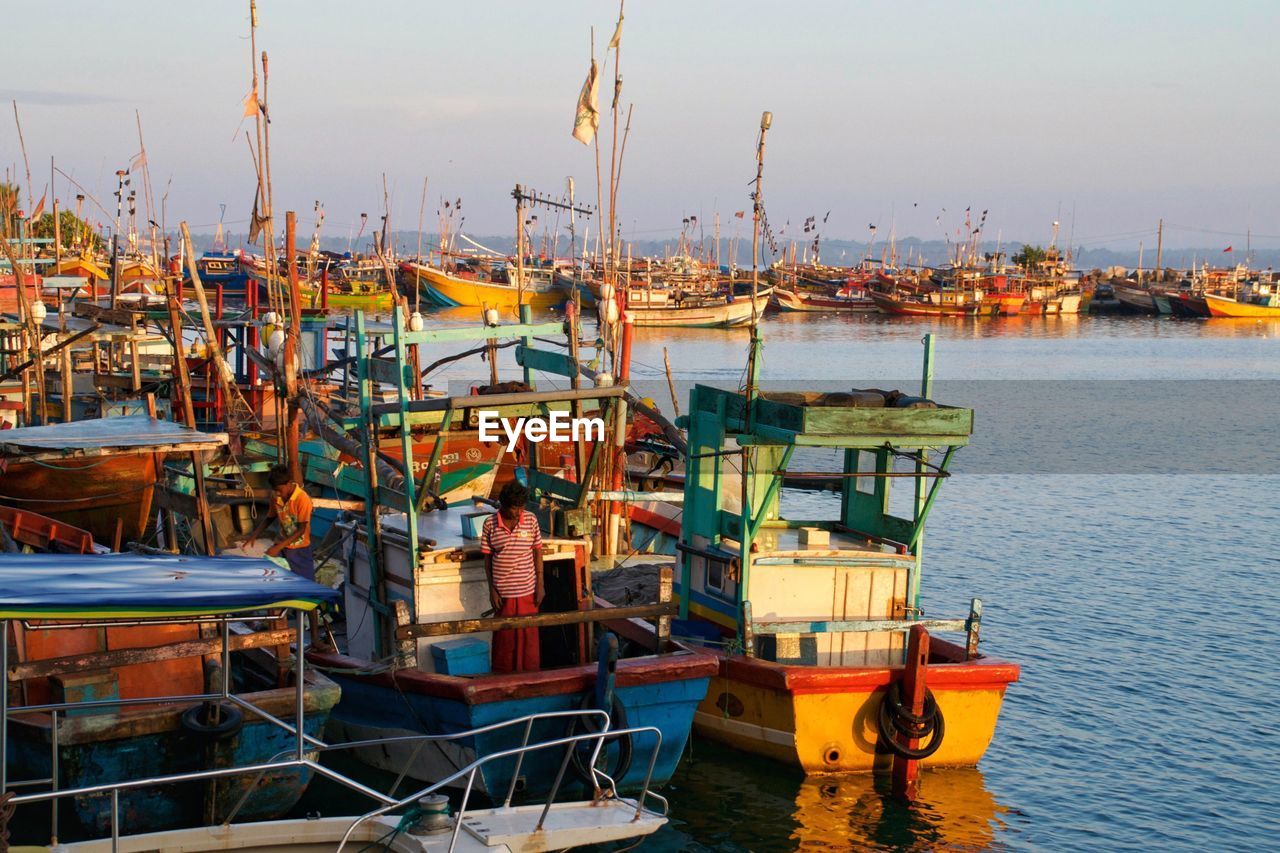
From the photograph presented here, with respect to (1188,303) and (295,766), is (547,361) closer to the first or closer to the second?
(295,766)

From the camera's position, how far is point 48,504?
17781mm

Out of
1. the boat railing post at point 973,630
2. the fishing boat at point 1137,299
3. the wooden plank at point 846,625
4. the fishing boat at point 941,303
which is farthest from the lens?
the fishing boat at point 1137,299

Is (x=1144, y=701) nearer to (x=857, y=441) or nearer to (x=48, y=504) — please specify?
(x=857, y=441)

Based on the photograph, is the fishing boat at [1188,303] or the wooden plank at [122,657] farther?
the fishing boat at [1188,303]

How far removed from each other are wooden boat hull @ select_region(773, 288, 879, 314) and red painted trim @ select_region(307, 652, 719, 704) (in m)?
89.4

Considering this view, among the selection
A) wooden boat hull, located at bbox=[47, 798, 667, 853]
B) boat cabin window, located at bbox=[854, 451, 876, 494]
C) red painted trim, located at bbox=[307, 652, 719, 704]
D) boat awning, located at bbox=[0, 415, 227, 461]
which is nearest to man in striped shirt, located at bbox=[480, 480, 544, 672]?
red painted trim, located at bbox=[307, 652, 719, 704]

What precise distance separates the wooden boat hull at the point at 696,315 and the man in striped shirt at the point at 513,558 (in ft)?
216

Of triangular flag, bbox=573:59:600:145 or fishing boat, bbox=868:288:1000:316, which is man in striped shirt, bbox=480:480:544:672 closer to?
triangular flag, bbox=573:59:600:145

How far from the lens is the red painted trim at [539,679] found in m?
10.3

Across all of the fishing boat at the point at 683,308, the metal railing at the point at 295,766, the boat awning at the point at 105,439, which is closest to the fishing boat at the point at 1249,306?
the fishing boat at the point at 683,308

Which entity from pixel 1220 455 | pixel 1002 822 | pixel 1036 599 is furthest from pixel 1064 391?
pixel 1002 822

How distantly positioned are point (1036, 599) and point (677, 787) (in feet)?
30.5

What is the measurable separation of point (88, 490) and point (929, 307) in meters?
81.3
